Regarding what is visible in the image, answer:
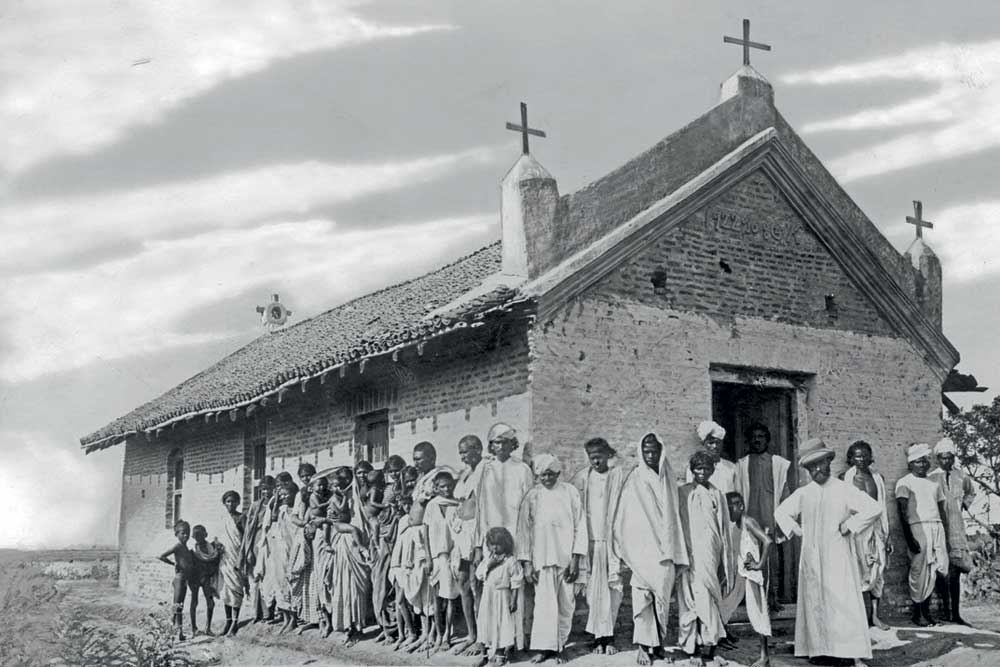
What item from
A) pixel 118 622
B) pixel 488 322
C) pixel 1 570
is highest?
pixel 488 322

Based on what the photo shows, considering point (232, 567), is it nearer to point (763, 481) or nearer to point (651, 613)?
point (651, 613)

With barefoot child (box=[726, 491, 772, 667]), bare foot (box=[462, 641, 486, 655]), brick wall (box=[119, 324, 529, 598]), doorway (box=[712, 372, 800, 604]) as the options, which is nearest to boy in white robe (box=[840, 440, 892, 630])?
doorway (box=[712, 372, 800, 604])

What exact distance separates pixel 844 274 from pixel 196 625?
9337mm

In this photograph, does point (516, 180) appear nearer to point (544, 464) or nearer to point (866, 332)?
point (544, 464)

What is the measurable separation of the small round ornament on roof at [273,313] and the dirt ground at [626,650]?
10681 mm

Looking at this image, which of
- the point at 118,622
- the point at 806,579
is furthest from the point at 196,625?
the point at 806,579

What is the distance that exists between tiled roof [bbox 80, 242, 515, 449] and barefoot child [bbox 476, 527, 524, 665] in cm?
207

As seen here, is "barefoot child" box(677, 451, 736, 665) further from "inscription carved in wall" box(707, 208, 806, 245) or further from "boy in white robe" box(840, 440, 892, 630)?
"inscription carved in wall" box(707, 208, 806, 245)

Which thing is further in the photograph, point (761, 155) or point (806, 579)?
point (761, 155)

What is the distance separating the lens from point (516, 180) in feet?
33.7

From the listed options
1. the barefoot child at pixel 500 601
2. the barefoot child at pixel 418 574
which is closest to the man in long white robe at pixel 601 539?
the barefoot child at pixel 500 601

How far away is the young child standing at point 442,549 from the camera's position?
984cm

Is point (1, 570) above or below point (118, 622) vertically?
above

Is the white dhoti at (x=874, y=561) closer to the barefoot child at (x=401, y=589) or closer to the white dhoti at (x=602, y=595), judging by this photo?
the white dhoti at (x=602, y=595)
